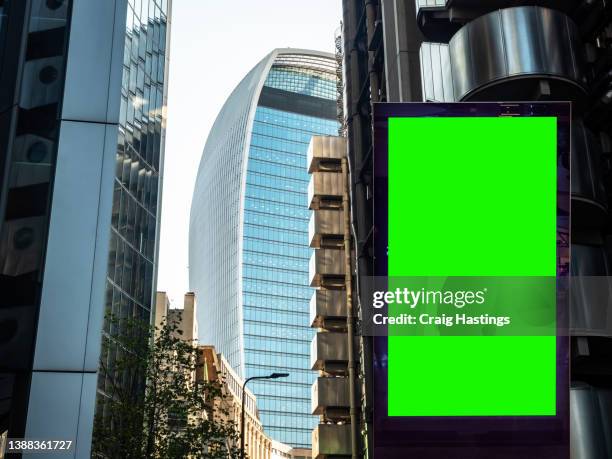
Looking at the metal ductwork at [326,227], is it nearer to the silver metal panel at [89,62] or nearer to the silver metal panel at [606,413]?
the silver metal panel at [606,413]

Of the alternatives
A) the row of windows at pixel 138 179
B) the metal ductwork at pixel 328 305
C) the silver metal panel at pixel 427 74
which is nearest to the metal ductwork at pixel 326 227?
the metal ductwork at pixel 328 305

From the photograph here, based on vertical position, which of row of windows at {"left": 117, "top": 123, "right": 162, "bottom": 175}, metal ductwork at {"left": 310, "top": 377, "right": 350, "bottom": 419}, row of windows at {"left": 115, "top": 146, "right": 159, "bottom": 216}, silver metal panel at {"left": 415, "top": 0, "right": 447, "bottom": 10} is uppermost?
row of windows at {"left": 117, "top": 123, "right": 162, "bottom": 175}

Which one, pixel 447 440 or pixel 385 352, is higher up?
pixel 385 352

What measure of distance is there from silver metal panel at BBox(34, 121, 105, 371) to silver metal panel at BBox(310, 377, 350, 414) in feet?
149

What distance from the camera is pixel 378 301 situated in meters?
5.59

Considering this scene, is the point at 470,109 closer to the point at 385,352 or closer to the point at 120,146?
the point at 385,352

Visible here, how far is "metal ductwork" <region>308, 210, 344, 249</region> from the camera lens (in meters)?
67.0

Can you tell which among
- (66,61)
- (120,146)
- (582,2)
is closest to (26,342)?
(66,61)

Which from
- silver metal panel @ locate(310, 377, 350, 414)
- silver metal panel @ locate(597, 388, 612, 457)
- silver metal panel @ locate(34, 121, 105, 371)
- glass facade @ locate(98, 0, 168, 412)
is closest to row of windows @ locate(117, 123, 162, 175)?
glass facade @ locate(98, 0, 168, 412)

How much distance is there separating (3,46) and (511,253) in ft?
41.1

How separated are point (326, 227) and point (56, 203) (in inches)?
2074

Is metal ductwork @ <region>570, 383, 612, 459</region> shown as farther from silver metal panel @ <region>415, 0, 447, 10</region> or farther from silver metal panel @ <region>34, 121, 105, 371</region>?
silver metal panel @ <region>415, 0, 447, 10</region>

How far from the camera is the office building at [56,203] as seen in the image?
44.8ft

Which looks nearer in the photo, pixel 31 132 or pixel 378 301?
pixel 378 301
